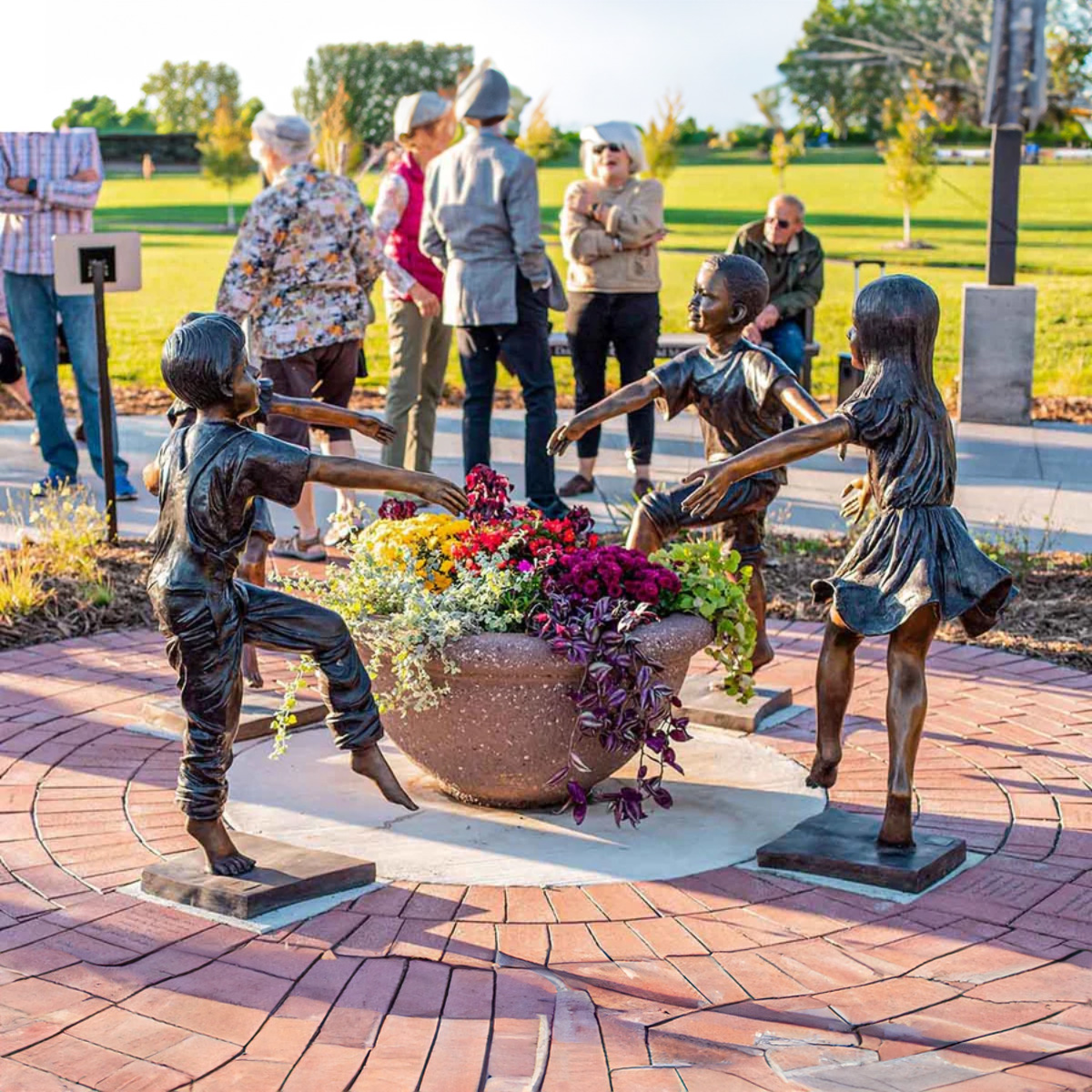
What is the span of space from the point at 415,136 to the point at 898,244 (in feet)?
84.1

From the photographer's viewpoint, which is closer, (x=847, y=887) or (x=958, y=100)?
(x=847, y=887)

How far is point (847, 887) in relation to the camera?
158 inches

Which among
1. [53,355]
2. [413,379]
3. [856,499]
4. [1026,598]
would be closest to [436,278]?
[413,379]

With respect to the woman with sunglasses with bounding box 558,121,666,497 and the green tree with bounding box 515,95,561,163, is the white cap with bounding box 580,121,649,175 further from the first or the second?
the green tree with bounding box 515,95,561,163

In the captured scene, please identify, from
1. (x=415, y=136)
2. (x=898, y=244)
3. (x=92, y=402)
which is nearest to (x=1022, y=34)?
(x=415, y=136)

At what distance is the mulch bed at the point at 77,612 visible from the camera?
6.42 m

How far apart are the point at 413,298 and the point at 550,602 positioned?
13.5 ft

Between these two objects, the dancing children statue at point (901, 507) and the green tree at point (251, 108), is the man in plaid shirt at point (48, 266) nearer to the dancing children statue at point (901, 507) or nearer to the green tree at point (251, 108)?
the dancing children statue at point (901, 507)

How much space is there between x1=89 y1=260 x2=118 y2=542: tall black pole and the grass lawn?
551 cm

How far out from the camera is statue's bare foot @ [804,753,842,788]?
13.9ft

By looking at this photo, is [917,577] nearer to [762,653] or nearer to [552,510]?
[762,653]

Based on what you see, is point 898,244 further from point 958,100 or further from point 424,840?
point 958,100

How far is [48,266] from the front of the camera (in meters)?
8.48

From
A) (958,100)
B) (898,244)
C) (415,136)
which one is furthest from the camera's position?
(958,100)
